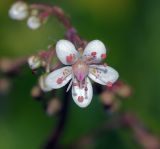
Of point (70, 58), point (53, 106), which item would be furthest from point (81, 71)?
point (53, 106)

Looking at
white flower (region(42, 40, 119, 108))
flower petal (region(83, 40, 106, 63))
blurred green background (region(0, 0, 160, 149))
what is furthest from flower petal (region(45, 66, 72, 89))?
blurred green background (region(0, 0, 160, 149))

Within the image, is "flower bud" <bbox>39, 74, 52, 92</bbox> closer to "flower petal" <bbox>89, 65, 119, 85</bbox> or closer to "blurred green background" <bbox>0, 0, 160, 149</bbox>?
"flower petal" <bbox>89, 65, 119, 85</bbox>

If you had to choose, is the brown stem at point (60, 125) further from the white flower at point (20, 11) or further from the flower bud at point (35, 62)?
the white flower at point (20, 11)

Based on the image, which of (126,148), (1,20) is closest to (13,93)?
(1,20)

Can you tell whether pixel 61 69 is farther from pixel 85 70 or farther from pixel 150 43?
pixel 150 43

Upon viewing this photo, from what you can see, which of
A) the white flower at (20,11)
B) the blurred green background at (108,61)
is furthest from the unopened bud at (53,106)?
the blurred green background at (108,61)
